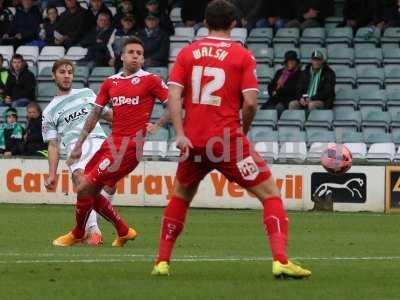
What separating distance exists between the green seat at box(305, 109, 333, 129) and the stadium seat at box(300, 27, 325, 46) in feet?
7.58

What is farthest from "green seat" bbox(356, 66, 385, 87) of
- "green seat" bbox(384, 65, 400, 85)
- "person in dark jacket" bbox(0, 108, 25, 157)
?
"person in dark jacket" bbox(0, 108, 25, 157)

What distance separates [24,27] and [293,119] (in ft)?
23.3

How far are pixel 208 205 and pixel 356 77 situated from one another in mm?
4965

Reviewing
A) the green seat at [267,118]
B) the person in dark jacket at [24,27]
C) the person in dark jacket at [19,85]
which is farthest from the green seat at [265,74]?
the person in dark jacket at [24,27]

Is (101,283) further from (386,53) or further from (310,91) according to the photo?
(386,53)

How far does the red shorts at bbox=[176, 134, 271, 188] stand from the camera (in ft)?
34.5

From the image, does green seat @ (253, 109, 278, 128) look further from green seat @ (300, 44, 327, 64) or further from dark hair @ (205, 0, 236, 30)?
dark hair @ (205, 0, 236, 30)

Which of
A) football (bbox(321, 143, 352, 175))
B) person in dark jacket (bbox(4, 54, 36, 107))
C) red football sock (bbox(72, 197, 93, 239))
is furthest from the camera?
person in dark jacket (bbox(4, 54, 36, 107))

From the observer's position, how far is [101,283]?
10.3 metres

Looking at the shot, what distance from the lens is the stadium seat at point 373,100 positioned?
1002 inches

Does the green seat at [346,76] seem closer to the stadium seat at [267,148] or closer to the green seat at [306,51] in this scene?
the green seat at [306,51]

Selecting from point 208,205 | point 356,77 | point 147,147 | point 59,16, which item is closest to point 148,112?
point 208,205

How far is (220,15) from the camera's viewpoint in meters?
10.4

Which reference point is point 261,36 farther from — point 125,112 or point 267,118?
point 125,112
